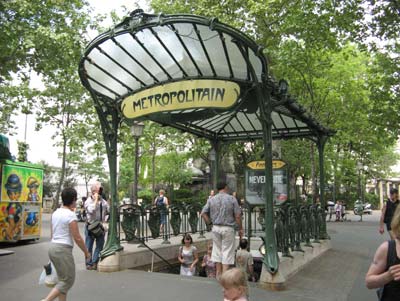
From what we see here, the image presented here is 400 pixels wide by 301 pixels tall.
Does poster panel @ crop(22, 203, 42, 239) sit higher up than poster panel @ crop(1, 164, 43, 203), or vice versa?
poster panel @ crop(1, 164, 43, 203)

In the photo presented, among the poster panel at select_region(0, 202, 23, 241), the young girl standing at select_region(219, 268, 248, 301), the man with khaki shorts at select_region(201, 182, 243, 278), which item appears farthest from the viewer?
the poster panel at select_region(0, 202, 23, 241)

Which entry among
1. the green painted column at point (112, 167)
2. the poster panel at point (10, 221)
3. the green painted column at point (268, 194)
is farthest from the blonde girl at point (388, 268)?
the poster panel at point (10, 221)

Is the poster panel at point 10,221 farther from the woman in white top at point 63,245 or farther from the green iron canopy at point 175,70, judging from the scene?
the woman in white top at point 63,245

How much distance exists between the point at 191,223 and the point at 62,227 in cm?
668

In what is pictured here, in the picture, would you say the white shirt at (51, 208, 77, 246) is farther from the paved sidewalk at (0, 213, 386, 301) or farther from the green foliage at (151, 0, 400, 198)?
the green foliage at (151, 0, 400, 198)

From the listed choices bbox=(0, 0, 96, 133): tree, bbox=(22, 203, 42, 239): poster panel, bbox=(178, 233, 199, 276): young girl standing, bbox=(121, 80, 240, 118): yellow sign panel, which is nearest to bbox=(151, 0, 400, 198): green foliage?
bbox=(0, 0, 96, 133): tree

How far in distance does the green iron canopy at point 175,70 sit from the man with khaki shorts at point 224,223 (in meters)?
1.56

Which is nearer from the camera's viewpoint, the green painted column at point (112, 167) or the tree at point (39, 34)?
the green painted column at point (112, 167)

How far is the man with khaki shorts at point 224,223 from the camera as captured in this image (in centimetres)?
691

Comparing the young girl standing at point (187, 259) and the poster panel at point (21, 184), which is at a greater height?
the poster panel at point (21, 184)

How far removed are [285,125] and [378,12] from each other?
4.80 m

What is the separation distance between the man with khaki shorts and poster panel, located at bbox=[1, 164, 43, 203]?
7.98m

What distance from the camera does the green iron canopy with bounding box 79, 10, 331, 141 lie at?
21.2 ft

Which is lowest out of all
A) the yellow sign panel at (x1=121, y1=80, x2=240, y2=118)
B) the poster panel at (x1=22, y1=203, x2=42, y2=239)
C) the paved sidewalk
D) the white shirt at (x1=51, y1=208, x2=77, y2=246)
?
the paved sidewalk
